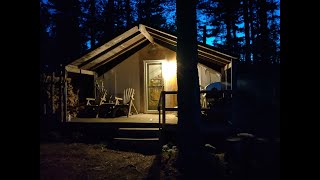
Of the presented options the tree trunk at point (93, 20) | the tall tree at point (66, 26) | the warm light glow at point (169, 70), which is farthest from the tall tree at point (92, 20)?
the warm light glow at point (169, 70)

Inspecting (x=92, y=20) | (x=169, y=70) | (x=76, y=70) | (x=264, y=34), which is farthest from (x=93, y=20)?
(x=264, y=34)

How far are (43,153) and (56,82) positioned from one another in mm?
3980

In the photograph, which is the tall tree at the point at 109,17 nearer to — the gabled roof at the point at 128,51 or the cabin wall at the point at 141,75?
the gabled roof at the point at 128,51

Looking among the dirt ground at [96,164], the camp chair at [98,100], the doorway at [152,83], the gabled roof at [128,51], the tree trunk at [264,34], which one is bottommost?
the dirt ground at [96,164]

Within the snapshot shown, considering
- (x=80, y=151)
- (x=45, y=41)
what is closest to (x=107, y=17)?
(x=45, y=41)

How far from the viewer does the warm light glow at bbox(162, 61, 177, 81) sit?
12.4 metres

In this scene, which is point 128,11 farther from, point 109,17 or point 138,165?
point 138,165

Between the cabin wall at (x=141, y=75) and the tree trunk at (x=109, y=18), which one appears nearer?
the cabin wall at (x=141, y=75)

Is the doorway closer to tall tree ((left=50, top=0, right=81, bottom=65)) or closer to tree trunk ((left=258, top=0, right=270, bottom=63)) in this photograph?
tall tree ((left=50, top=0, right=81, bottom=65))

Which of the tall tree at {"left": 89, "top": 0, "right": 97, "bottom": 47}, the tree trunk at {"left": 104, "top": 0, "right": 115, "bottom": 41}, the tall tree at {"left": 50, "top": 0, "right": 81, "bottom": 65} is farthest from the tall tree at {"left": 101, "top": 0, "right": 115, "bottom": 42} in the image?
the tall tree at {"left": 50, "top": 0, "right": 81, "bottom": 65}

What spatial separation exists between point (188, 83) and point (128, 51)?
6939mm

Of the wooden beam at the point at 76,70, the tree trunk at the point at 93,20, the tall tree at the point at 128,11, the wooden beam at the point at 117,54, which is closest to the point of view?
the wooden beam at the point at 76,70

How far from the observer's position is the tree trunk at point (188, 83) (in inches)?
271

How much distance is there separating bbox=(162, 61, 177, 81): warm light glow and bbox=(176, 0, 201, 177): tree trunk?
544 cm
